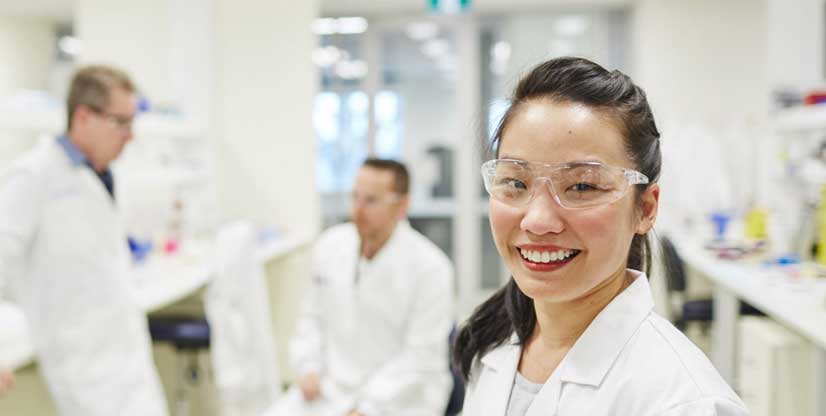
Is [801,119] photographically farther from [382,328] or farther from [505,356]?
[505,356]

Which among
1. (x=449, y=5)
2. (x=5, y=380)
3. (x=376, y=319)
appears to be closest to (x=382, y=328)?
(x=376, y=319)

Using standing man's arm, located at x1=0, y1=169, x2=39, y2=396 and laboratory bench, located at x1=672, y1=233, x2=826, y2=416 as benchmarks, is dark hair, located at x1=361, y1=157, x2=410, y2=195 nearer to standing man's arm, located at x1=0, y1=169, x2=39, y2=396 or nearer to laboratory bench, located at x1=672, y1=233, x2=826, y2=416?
standing man's arm, located at x1=0, y1=169, x2=39, y2=396

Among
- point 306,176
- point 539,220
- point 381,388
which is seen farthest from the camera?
point 306,176

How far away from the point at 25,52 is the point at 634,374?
3.78 m

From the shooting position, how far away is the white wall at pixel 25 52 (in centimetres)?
340

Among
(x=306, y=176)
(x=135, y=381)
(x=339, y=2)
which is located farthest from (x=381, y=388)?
(x=339, y=2)

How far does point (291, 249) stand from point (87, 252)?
2.11 meters

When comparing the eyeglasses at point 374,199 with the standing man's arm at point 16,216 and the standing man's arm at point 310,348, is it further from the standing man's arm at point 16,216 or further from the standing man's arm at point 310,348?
the standing man's arm at point 16,216

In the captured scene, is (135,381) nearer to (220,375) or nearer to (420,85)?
(220,375)

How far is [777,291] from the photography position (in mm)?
2205

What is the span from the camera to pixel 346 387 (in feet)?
6.75

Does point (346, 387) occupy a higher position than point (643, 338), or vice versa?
point (643, 338)

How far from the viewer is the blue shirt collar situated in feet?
6.38

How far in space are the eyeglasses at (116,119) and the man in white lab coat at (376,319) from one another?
0.71 metres
